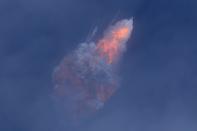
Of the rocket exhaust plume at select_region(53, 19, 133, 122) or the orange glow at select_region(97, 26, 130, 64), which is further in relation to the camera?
the orange glow at select_region(97, 26, 130, 64)

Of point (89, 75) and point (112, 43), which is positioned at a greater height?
point (112, 43)

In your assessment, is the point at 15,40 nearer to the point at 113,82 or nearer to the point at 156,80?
the point at 113,82

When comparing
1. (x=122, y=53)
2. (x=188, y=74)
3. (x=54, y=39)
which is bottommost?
(x=188, y=74)

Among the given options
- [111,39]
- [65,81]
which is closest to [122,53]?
[111,39]

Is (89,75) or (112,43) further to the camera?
(112,43)

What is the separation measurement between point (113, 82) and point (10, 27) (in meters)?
4.07

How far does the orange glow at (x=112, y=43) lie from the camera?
21.6 m

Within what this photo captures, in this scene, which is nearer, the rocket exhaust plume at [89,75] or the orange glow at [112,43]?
the rocket exhaust plume at [89,75]

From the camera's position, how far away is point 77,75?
2139cm

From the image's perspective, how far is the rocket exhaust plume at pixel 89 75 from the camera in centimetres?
2123

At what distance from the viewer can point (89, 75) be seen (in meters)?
21.2

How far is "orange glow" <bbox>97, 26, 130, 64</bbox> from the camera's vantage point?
2162 centimetres

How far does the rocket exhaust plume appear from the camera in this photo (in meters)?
21.2

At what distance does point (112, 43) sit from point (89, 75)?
1501 millimetres
